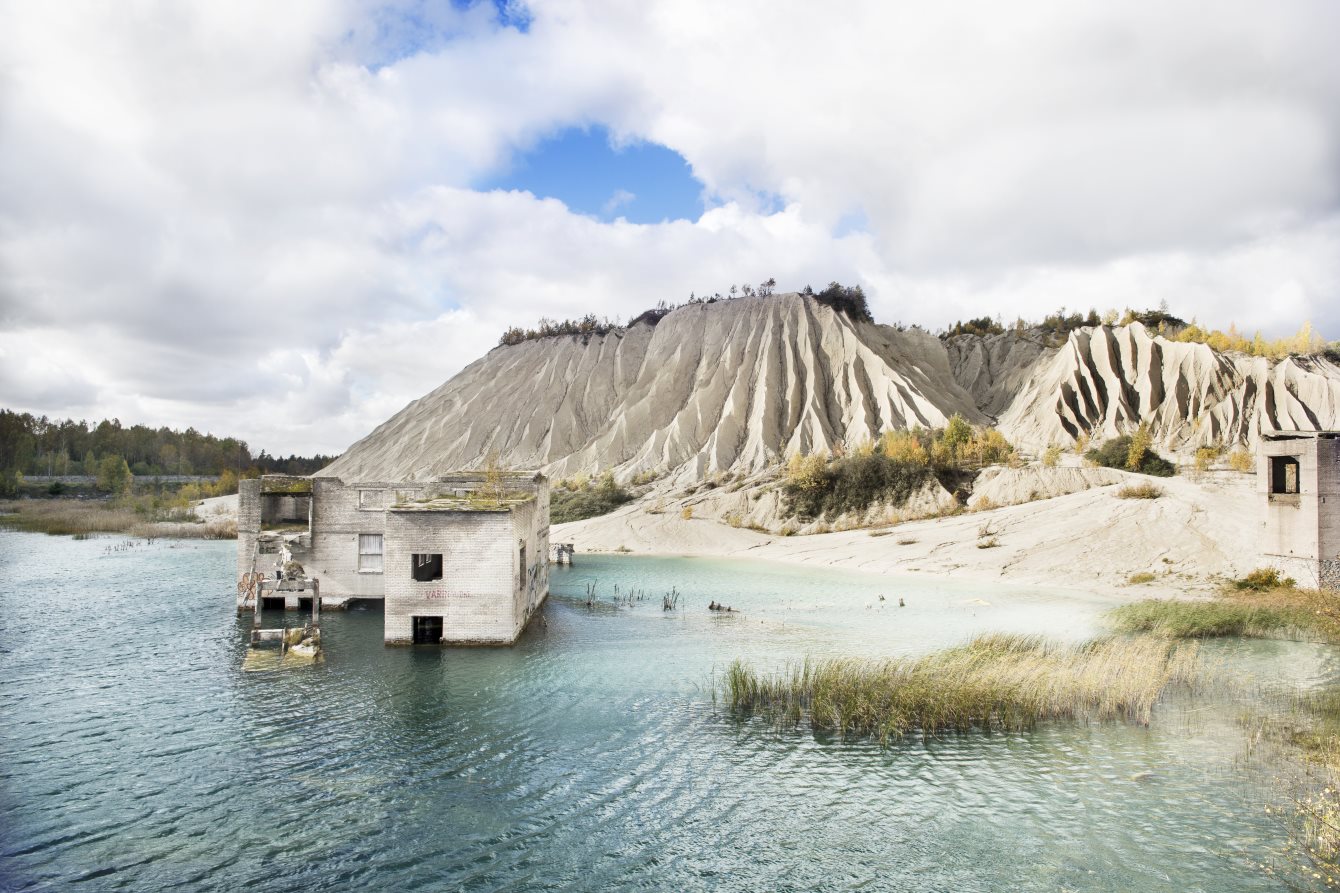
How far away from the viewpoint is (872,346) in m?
81.8

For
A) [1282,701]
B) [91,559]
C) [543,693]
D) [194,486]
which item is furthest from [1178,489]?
[194,486]

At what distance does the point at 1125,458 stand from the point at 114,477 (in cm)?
10825

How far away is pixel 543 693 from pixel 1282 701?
14565 millimetres

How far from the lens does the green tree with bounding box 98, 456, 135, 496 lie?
95875 mm

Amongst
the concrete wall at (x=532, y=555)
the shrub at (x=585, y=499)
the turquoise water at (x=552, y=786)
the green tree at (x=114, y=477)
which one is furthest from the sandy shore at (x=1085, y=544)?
the green tree at (x=114, y=477)

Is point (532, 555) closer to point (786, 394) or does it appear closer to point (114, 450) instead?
point (786, 394)

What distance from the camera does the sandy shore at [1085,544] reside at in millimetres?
30984

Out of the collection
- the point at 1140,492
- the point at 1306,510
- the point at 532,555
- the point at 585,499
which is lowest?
the point at 532,555

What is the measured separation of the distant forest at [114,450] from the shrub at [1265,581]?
113 m

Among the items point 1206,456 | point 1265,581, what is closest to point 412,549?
point 1265,581

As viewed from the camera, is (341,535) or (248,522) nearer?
(341,535)

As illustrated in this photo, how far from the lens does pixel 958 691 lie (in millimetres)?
Result: 15133

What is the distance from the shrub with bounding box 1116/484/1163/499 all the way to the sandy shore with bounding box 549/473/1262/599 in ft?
1.33

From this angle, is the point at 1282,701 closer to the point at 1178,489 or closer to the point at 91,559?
the point at 1178,489
